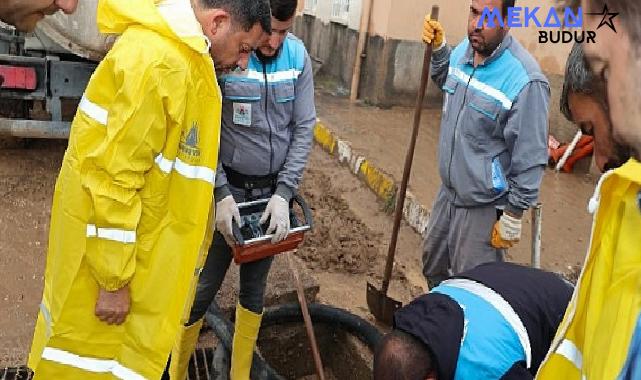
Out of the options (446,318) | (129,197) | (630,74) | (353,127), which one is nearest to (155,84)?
(129,197)

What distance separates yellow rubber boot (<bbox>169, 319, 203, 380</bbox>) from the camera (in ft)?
9.82

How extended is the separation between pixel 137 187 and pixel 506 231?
1.88m

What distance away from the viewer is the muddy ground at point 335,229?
381 centimetres

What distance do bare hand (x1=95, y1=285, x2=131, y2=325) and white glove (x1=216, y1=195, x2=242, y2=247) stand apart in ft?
2.19

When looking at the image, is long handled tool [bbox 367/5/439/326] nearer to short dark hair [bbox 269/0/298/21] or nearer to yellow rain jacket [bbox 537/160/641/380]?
short dark hair [bbox 269/0/298/21]

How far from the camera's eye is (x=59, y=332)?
2.11 metres

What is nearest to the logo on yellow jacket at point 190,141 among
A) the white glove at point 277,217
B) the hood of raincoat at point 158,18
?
the hood of raincoat at point 158,18

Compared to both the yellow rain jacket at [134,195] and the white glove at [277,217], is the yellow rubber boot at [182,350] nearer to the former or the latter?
the white glove at [277,217]

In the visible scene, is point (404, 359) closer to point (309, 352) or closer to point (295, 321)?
point (295, 321)

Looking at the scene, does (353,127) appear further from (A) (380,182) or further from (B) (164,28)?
(B) (164,28)

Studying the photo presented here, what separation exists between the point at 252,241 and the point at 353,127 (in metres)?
4.93

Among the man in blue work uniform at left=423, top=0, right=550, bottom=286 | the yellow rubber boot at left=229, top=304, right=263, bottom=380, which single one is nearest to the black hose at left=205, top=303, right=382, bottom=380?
the yellow rubber boot at left=229, top=304, right=263, bottom=380

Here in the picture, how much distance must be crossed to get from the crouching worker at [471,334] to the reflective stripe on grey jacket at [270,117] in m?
1.14

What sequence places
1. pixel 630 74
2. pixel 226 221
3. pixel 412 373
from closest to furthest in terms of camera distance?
pixel 630 74, pixel 412 373, pixel 226 221
